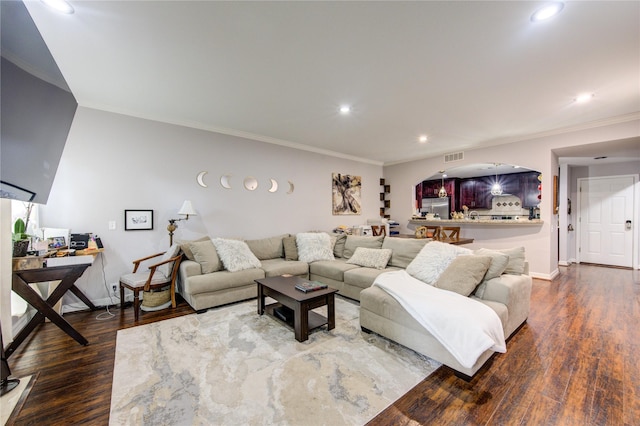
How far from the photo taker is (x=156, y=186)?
3797 mm

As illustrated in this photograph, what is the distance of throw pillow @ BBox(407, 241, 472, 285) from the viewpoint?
2.84 meters

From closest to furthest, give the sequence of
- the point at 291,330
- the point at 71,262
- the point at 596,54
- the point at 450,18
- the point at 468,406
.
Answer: the point at 468,406
the point at 450,18
the point at 596,54
the point at 71,262
the point at 291,330

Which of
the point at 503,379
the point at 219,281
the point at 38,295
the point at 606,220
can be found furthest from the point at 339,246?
the point at 606,220

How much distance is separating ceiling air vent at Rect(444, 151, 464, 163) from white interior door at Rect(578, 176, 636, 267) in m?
3.49

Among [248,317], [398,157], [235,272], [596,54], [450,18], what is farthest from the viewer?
[398,157]

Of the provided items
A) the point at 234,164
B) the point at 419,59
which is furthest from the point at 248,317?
the point at 419,59

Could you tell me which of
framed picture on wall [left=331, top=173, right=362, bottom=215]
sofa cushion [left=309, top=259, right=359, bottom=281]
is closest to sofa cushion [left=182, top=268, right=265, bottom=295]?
sofa cushion [left=309, top=259, right=359, bottom=281]

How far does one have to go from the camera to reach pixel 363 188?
21.9 feet

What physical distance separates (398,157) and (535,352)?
189 inches

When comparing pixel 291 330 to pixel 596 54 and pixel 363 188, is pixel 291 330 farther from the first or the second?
pixel 363 188

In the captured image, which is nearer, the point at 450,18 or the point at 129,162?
the point at 450,18

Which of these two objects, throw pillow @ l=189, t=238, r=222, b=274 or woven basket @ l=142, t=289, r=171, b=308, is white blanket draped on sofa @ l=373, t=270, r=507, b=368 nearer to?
throw pillow @ l=189, t=238, r=222, b=274

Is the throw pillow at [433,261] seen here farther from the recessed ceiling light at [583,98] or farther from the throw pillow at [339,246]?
the recessed ceiling light at [583,98]

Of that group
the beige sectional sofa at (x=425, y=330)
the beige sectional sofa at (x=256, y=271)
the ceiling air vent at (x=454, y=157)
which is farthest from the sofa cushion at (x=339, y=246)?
the ceiling air vent at (x=454, y=157)
